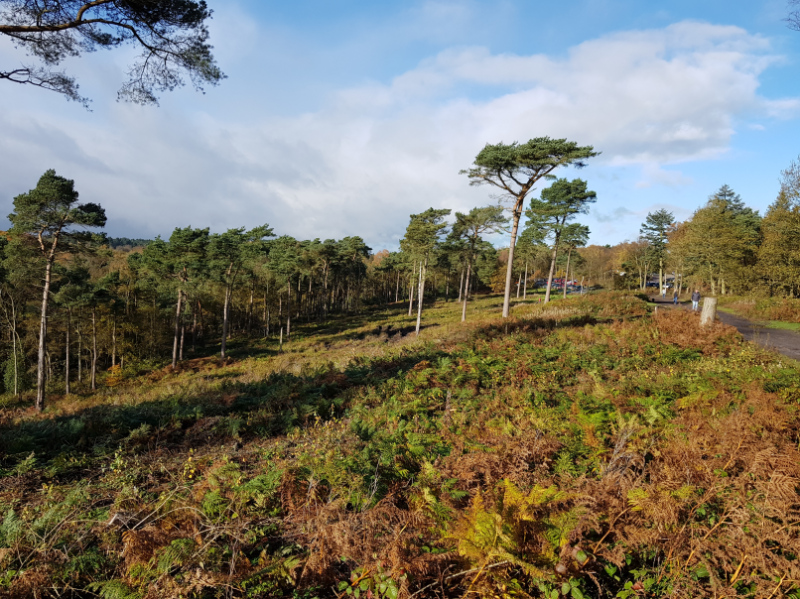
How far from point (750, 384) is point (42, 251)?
90.9ft

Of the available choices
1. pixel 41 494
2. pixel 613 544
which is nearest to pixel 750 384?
pixel 613 544

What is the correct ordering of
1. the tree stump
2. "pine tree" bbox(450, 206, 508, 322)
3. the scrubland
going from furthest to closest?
"pine tree" bbox(450, 206, 508, 322) → the tree stump → the scrubland

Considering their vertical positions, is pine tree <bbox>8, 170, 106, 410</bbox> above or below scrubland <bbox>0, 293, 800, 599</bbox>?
above

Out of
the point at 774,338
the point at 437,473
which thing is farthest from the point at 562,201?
the point at 437,473

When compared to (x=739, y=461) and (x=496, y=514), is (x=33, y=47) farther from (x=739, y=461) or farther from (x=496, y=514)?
(x=739, y=461)

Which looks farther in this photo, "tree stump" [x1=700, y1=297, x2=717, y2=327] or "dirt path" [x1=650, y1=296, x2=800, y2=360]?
"tree stump" [x1=700, y1=297, x2=717, y2=327]

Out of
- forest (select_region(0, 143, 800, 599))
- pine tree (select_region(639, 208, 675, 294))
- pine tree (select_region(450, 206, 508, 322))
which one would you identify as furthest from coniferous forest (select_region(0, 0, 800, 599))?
pine tree (select_region(639, 208, 675, 294))

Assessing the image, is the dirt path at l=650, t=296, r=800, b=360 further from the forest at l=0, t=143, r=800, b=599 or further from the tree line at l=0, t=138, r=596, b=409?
the tree line at l=0, t=138, r=596, b=409

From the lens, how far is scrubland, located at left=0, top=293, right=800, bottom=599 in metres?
2.84

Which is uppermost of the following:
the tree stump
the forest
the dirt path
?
the tree stump

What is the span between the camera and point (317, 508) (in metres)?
3.98

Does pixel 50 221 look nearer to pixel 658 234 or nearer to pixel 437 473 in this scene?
pixel 437 473

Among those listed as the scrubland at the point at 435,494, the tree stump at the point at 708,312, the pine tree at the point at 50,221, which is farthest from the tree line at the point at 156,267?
the scrubland at the point at 435,494

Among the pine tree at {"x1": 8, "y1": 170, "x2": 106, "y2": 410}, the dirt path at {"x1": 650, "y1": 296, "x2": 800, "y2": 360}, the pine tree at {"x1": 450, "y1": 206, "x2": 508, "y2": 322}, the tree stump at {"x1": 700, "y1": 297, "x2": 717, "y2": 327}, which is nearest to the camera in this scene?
the dirt path at {"x1": 650, "y1": 296, "x2": 800, "y2": 360}
